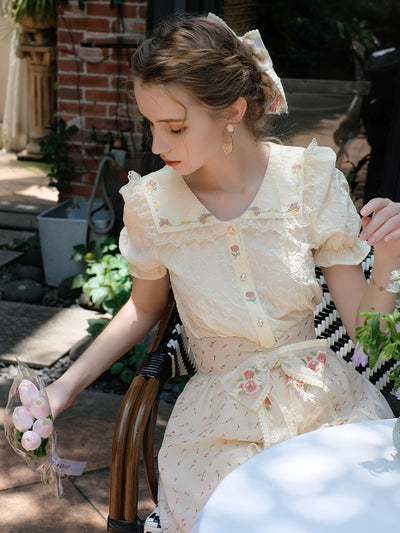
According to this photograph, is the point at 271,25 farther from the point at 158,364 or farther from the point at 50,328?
the point at 158,364

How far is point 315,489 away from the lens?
109 centimetres

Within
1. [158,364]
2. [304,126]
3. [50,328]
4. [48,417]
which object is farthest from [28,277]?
[48,417]

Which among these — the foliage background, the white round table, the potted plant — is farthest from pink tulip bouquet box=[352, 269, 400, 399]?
the potted plant

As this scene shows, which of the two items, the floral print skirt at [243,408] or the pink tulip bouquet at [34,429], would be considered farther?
the floral print skirt at [243,408]

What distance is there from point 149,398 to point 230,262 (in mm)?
347

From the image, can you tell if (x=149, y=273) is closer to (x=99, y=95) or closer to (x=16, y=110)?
(x=99, y=95)

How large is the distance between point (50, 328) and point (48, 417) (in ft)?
7.10

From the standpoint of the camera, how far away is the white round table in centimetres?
102

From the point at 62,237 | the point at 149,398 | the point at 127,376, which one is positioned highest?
the point at 149,398

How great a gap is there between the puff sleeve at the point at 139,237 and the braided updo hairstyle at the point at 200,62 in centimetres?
29

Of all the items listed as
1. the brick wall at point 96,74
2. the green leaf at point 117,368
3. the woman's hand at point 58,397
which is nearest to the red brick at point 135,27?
the brick wall at point 96,74

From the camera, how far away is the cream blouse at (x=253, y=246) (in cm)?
158

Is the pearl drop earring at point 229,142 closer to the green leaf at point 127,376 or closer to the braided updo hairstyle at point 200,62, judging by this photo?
the braided updo hairstyle at point 200,62

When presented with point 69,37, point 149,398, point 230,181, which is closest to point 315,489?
point 149,398
